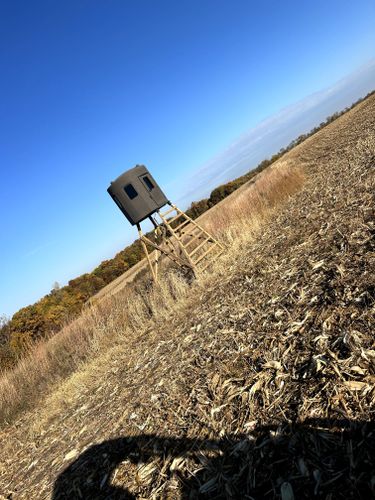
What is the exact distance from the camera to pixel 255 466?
8.82ft

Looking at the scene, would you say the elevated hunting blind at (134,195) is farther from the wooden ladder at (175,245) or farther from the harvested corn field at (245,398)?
the harvested corn field at (245,398)

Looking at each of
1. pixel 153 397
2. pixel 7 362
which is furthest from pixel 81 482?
pixel 7 362

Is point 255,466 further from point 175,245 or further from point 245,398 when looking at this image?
point 175,245

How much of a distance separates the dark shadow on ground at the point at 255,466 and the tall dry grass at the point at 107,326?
4.63m

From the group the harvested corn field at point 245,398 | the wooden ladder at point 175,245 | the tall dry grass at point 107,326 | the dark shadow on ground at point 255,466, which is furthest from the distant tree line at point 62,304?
the dark shadow on ground at point 255,466

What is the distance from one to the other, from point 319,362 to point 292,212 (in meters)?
7.05

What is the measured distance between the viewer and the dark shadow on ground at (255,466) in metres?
2.31

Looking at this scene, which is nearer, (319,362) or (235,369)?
(319,362)

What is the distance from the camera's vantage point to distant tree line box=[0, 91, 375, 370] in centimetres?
1600

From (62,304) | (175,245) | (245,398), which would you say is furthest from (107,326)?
(62,304)

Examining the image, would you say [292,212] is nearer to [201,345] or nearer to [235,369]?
[201,345]

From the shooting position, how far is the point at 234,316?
5.37 metres

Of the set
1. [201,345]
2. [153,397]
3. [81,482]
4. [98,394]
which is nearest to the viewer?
[81,482]

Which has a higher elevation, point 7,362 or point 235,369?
point 7,362
